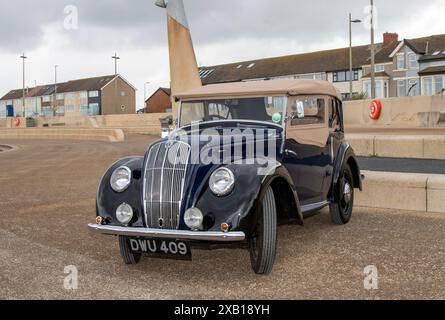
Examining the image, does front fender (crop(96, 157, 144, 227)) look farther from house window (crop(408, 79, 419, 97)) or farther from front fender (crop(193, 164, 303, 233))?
house window (crop(408, 79, 419, 97))

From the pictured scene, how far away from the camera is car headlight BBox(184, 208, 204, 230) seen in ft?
14.2

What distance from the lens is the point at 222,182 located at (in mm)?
4414

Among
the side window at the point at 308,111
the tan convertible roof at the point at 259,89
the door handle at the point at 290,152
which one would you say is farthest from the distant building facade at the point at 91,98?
the door handle at the point at 290,152

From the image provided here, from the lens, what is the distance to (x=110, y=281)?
4.49 metres

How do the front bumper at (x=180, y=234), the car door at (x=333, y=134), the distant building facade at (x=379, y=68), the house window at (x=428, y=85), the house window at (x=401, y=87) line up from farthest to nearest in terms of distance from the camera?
the house window at (x=401, y=87)
the distant building facade at (x=379, y=68)
the house window at (x=428, y=85)
the car door at (x=333, y=134)
the front bumper at (x=180, y=234)

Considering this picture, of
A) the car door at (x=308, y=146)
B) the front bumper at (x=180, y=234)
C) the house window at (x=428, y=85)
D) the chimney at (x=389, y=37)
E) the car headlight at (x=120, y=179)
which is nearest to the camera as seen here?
the front bumper at (x=180, y=234)

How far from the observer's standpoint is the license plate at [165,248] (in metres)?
4.31

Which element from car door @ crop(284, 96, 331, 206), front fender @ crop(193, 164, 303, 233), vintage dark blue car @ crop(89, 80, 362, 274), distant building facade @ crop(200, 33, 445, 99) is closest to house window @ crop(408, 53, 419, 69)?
distant building facade @ crop(200, 33, 445, 99)

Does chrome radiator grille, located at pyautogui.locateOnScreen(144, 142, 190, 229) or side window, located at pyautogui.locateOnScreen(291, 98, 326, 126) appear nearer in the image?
chrome radiator grille, located at pyautogui.locateOnScreen(144, 142, 190, 229)

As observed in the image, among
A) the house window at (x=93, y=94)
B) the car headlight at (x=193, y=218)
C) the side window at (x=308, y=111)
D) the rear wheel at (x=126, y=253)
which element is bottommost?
the rear wheel at (x=126, y=253)

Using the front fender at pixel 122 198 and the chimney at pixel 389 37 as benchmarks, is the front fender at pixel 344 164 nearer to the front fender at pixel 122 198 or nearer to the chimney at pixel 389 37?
the front fender at pixel 122 198

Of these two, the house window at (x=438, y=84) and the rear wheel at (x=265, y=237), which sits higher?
the house window at (x=438, y=84)

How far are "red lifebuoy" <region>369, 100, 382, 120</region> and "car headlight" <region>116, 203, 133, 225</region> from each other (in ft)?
73.4

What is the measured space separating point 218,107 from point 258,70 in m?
62.0
